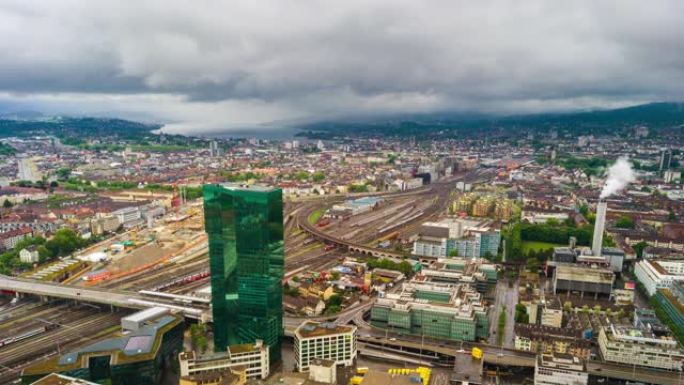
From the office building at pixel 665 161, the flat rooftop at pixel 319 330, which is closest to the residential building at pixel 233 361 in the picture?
the flat rooftop at pixel 319 330

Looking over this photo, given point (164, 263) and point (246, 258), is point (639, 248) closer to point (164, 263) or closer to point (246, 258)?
point (246, 258)

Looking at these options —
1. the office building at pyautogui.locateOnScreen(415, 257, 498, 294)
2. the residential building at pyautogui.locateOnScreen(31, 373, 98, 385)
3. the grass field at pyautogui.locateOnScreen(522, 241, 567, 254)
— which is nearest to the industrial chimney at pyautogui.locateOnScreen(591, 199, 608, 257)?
the grass field at pyautogui.locateOnScreen(522, 241, 567, 254)

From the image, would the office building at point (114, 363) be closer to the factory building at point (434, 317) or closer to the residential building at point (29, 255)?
the factory building at point (434, 317)

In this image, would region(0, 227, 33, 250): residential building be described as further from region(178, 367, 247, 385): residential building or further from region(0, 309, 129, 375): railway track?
region(178, 367, 247, 385): residential building

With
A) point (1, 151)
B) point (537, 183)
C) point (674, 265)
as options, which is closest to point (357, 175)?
point (537, 183)

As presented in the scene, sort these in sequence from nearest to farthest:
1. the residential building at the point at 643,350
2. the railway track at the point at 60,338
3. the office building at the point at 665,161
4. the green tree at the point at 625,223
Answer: the residential building at the point at 643,350 → the railway track at the point at 60,338 → the green tree at the point at 625,223 → the office building at the point at 665,161

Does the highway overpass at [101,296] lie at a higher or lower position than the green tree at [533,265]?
lower
